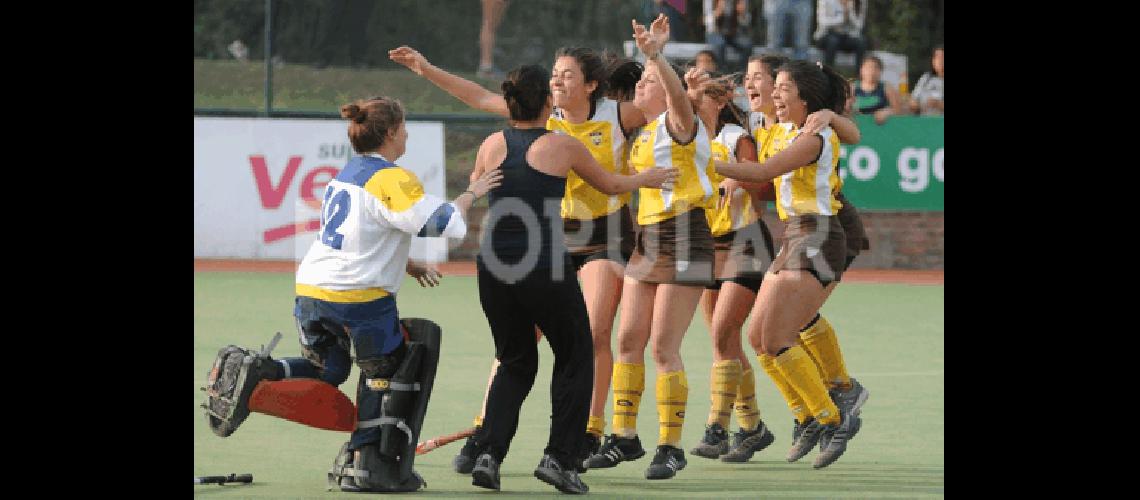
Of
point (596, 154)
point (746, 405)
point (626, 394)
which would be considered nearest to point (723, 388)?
point (746, 405)

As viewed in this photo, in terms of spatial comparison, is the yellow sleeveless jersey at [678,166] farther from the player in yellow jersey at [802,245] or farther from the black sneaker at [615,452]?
the black sneaker at [615,452]

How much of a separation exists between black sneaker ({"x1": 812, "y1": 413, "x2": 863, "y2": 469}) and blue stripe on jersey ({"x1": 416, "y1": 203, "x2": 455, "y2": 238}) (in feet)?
7.42

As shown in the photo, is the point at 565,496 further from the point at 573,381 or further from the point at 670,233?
the point at 670,233

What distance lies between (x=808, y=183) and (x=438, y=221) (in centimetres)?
202

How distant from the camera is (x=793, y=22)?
2172 centimetres

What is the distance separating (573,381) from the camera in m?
7.93

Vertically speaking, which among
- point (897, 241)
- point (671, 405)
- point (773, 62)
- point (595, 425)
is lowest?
point (595, 425)

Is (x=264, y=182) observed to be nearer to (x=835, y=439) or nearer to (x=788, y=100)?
(x=788, y=100)

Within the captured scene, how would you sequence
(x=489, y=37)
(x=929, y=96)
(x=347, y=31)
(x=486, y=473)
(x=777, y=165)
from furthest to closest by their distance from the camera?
(x=489, y=37) → (x=347, y=31) → (x=929, y=96) → (x=777, y=165) → (x=486, y=473)

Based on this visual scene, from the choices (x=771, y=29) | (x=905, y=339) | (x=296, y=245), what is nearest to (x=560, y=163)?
(x=905, y=339)

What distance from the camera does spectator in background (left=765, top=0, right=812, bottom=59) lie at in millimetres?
21641

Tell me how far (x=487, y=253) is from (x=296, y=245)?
38.8ft

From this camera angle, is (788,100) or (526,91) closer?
(526,91)
